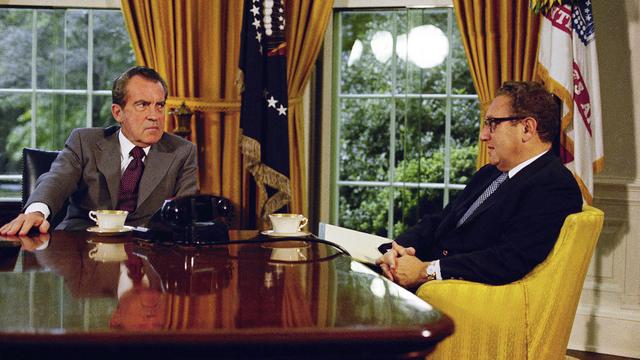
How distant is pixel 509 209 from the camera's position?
245 cm

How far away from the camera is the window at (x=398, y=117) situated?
14.3 feet

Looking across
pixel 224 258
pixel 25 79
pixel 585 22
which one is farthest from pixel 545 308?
pixel 25 79

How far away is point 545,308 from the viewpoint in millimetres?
2223

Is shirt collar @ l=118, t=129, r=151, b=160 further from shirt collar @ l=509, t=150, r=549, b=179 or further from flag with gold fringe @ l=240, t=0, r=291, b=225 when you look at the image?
shirt collar @ l=509, t=150, r=549, b=179

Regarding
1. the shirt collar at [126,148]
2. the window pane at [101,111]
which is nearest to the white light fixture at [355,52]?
the window pane at [101,111]

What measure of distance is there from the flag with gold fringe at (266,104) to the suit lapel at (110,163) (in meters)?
1.19

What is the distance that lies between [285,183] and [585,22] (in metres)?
1.68

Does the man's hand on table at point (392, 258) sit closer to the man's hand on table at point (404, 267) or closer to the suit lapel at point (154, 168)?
the man's hand on table at point (404, 267)

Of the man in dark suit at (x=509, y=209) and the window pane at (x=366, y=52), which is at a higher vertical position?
the window pane at (x=366, y=52)

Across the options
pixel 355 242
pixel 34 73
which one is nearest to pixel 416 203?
pixel 355 242

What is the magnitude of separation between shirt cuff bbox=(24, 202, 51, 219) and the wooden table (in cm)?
68

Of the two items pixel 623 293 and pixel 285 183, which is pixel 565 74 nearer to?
pixel 623 293

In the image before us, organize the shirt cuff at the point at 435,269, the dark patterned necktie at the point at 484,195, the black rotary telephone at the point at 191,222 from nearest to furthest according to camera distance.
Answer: the black rotary telephone at the point at 191,222, the shirt cuff at the point at 435,269, the dark patterned necktie at the point at 484,195

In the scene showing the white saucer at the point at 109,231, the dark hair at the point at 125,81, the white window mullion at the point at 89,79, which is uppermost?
the white window mullion at the point at 89,79
